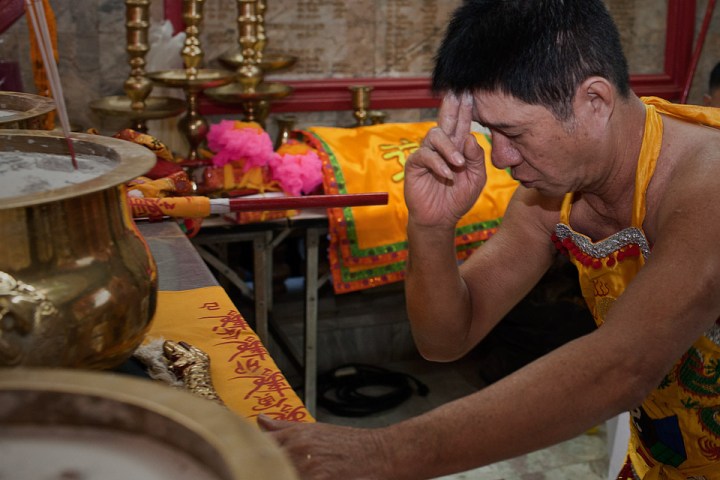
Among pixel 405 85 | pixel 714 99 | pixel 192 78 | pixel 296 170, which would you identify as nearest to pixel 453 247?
pixel 296 170

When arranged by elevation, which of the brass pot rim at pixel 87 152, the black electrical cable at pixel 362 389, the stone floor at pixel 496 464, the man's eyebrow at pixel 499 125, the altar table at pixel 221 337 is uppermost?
the brass pot rim at pixel 87 152

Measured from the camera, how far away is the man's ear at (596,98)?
1412 mm

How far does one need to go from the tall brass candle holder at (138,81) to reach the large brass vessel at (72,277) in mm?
2477

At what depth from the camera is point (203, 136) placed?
11.6 feet

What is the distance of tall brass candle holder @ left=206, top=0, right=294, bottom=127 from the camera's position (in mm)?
3541

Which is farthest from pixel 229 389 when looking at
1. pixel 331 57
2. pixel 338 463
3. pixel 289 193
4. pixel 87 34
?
pixel 331 57

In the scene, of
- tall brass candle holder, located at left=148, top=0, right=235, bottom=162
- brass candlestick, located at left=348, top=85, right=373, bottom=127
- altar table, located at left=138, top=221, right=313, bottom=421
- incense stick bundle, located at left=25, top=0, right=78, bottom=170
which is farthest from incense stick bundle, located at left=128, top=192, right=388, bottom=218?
brass candlestick, located at left=348, top=85, right=373, bottom=127

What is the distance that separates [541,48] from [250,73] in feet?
7.70

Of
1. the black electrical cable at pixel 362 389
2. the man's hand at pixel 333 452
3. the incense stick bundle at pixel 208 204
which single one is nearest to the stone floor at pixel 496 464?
the black electrical cable at pixel 362 389

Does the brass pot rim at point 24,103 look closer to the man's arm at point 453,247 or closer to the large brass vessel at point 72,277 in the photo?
the large brass vessel at point 72,277

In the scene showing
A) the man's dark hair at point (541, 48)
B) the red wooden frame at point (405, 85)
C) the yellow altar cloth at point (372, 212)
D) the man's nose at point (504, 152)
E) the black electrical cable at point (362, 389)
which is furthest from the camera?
the red wooden frame at point (405, 85)

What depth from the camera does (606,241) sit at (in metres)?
1.65

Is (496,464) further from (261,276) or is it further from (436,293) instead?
(436,293)

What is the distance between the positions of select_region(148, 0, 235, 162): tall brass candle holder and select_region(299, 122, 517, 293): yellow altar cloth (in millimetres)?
456
